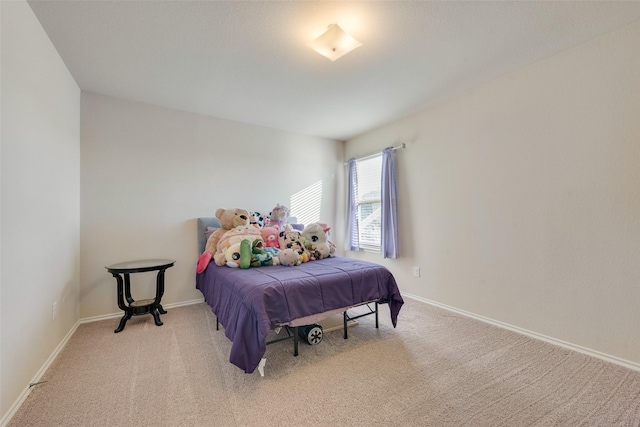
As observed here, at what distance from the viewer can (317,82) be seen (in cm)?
267

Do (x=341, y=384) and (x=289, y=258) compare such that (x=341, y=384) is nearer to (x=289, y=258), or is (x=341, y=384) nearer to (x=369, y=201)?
(x=289, y=258)

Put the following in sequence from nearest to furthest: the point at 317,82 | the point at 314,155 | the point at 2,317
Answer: the point at 2,317, the point at 317,82, the point at 314,155

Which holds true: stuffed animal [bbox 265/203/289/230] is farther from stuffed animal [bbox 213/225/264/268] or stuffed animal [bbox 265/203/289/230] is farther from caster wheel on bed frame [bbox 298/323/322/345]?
caster wheel on bed frame [bbox 298/323/322/345]

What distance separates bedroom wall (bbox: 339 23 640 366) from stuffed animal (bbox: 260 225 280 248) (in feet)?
Answer: 6.15

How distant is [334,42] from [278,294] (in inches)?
72.4

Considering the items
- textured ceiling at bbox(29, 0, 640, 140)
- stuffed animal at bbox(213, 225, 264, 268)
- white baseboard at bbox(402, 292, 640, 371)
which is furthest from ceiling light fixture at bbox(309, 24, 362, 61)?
white baseboard at bbox(402, 292, 640, 371)

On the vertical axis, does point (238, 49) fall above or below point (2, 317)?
above

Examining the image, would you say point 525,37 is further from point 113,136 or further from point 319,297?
point 113,136

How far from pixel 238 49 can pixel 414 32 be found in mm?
1378

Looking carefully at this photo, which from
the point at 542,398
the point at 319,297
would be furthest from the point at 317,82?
the point at 542,398

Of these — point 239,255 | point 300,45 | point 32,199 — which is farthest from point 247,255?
point 300,45

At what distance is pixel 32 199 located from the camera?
5.67 ft

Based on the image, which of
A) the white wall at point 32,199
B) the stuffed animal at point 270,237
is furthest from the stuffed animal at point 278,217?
the white wall at point 32,199

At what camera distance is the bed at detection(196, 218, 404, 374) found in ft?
5.70
